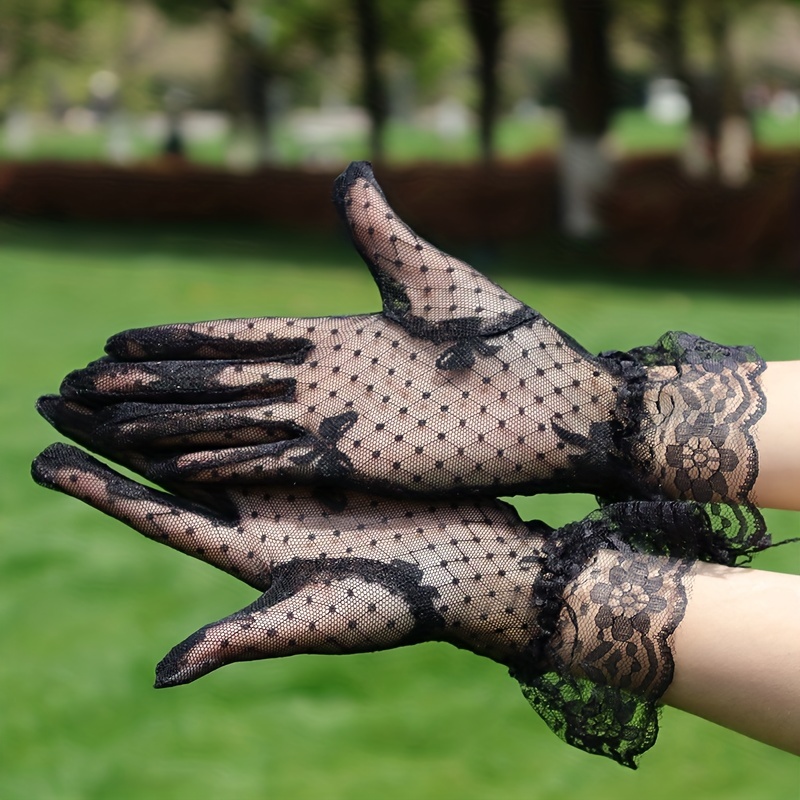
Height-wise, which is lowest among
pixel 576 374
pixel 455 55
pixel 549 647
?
pixel 549 647

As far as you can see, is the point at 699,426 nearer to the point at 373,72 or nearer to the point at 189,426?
the point at 189,426

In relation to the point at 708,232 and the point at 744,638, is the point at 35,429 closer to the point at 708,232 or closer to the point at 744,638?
the point at 744,638

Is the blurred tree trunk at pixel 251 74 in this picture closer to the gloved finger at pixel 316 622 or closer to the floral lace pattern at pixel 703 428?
the floral lace pattern at pixel 703 428

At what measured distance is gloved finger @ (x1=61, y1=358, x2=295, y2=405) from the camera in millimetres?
1830

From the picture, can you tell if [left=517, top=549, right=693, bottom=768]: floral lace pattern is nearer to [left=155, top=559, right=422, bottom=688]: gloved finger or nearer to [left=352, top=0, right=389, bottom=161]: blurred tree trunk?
[left=155, top=559, right=422, bottom=688]: gloved finger

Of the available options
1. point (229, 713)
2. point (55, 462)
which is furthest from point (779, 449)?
point (229, 713)

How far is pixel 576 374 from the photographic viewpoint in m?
1.84

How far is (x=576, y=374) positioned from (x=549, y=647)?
17.8 inches

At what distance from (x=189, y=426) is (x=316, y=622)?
1.28 ft

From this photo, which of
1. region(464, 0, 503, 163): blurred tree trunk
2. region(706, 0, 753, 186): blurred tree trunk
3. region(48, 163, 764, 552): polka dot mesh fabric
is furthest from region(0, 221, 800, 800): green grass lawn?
region(464, 0, 503, 163): blurred tree trunk

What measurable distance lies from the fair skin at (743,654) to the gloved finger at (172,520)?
26.6 inches

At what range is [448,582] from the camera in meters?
1.74

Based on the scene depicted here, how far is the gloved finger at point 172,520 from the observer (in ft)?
5.91

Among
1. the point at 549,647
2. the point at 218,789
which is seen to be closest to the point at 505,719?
the point at 218,789
